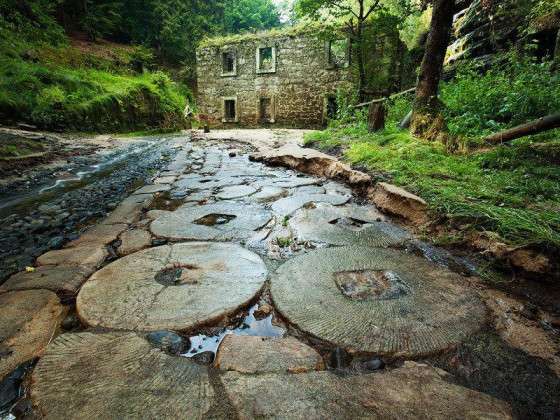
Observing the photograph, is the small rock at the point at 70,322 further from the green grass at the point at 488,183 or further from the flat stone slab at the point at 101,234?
the green grass at the point at 488,183

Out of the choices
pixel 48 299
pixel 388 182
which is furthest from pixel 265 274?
pixel 388 182

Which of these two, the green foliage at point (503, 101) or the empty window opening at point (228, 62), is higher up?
the empty window opening at point (228, 62)

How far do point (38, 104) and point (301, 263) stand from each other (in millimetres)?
8396

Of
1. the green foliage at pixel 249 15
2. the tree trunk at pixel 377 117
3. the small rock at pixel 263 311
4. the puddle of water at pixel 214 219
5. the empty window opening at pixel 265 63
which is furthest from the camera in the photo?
the green foliage at pixel 249 15

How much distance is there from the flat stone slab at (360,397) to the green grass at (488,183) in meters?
0.92

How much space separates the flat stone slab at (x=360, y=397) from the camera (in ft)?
2.24

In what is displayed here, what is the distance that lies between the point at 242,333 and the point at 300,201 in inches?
61.8

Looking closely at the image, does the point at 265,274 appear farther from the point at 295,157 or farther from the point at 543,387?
the point at 295,157

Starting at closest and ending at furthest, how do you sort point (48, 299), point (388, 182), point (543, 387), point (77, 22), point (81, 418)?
point (81, 418)
point (543, 387)
point (48, 299)
point (388, 182)
point (77, 22)

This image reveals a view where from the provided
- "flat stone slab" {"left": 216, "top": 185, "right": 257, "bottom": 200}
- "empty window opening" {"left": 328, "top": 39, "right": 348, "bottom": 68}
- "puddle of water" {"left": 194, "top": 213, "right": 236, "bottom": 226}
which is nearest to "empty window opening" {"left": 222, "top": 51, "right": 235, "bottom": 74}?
"empty window opening" {"left": 328, "top": 39, "right": 348, "bottom": 68}

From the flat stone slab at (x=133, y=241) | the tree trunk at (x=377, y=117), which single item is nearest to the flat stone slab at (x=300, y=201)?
the flat stone slab at (x=133, y=241)

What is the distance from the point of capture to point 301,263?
1446 mm

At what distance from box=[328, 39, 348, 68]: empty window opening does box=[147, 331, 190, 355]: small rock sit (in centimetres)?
1416

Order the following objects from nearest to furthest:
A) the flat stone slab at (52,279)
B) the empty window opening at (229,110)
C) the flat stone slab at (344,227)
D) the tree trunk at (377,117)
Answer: the flat stone slab at (52,279) → the flat stone slab at (344,227) → the tree trunk at (377,117) → the empty window opening at (229,110)
